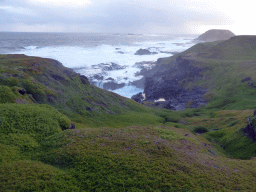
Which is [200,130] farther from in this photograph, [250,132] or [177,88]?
[177,88]

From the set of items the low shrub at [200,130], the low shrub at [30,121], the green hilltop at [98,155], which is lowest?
the low shrub at [200,130]

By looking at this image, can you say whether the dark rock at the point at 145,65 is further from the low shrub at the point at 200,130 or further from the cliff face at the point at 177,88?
the low shrub at the point at 200,130

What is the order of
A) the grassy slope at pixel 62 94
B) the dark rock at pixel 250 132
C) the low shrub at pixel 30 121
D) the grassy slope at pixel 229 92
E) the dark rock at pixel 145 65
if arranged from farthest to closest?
the dark rock at pixel 145 65
the grassy slope at pixel 62 94
the grassy slope at pixel 229 92
the dark rock at pixel 250 132
the low shrub at pixel 30 121

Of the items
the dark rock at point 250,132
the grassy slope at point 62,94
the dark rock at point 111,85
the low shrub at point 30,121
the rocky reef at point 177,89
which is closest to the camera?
the low shrub at point 30,121

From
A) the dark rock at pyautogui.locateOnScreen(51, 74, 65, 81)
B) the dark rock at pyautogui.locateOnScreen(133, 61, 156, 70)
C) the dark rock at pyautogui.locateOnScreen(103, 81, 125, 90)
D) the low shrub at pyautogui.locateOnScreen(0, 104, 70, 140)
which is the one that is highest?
the dark rock at pyautogui.locateOnScreen(133, 61, 156, 70)

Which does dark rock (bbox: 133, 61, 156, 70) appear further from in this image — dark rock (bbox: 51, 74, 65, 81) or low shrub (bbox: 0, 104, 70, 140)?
low shrub (bbox: 0, 104, 70, 140)

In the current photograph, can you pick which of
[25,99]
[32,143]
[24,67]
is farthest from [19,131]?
[24,67]

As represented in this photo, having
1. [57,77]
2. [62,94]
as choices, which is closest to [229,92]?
[62,94]

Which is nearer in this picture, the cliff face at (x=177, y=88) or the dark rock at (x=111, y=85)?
the cliff face at (x=177, y=88)

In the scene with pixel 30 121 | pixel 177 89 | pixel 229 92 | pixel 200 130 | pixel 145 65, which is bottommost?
pixel 200 130

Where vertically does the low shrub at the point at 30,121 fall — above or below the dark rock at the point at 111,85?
above

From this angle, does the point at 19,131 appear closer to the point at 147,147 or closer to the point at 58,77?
the point at 147,147

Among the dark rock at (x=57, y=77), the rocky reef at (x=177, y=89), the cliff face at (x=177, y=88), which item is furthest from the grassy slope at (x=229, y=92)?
the dark rock at (x=57, y=77)

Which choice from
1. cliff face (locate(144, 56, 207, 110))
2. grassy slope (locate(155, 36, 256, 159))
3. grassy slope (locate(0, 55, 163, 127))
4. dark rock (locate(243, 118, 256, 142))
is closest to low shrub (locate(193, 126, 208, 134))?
grassy slope (locate(155, 36, 256, 159))
